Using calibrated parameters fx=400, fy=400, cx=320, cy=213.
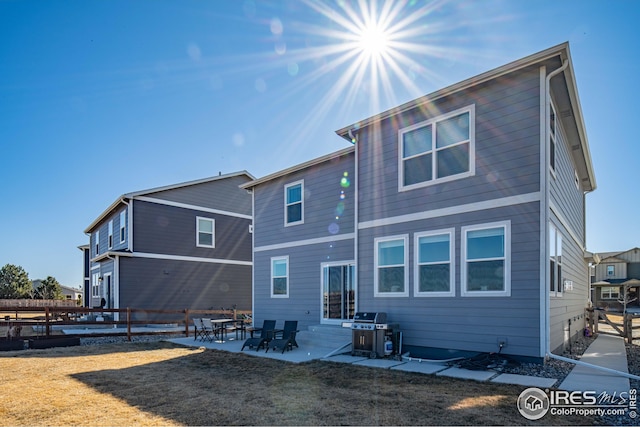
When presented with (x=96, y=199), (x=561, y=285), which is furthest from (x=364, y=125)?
(x=96, y=199)

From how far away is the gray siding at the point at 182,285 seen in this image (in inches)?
675

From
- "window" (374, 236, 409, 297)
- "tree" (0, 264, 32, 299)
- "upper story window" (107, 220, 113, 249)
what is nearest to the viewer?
"window" (374, 236, 409, 297)

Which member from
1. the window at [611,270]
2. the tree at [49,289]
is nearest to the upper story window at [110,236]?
the tree at [49,289]

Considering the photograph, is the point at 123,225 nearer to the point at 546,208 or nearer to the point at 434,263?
the point at 434,263

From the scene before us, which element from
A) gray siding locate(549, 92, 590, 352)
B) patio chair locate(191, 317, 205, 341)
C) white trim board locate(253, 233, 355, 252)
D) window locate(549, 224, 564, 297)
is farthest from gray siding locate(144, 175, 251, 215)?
window locate(549, 224, 564, 297)

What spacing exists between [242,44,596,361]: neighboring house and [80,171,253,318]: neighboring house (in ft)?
28.7

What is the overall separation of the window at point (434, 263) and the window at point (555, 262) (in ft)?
6.23

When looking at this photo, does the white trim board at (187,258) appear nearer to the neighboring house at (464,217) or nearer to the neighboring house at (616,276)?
the neighboring house at (464,217)

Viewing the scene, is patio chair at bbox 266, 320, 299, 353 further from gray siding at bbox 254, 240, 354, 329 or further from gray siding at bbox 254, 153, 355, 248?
gray siding at bbox 254, 153, 355, 248

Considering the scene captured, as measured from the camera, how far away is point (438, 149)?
28.6ft

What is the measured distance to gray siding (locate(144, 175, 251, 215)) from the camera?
61.0 feet

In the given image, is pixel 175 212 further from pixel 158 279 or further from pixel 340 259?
pixel 340 259
